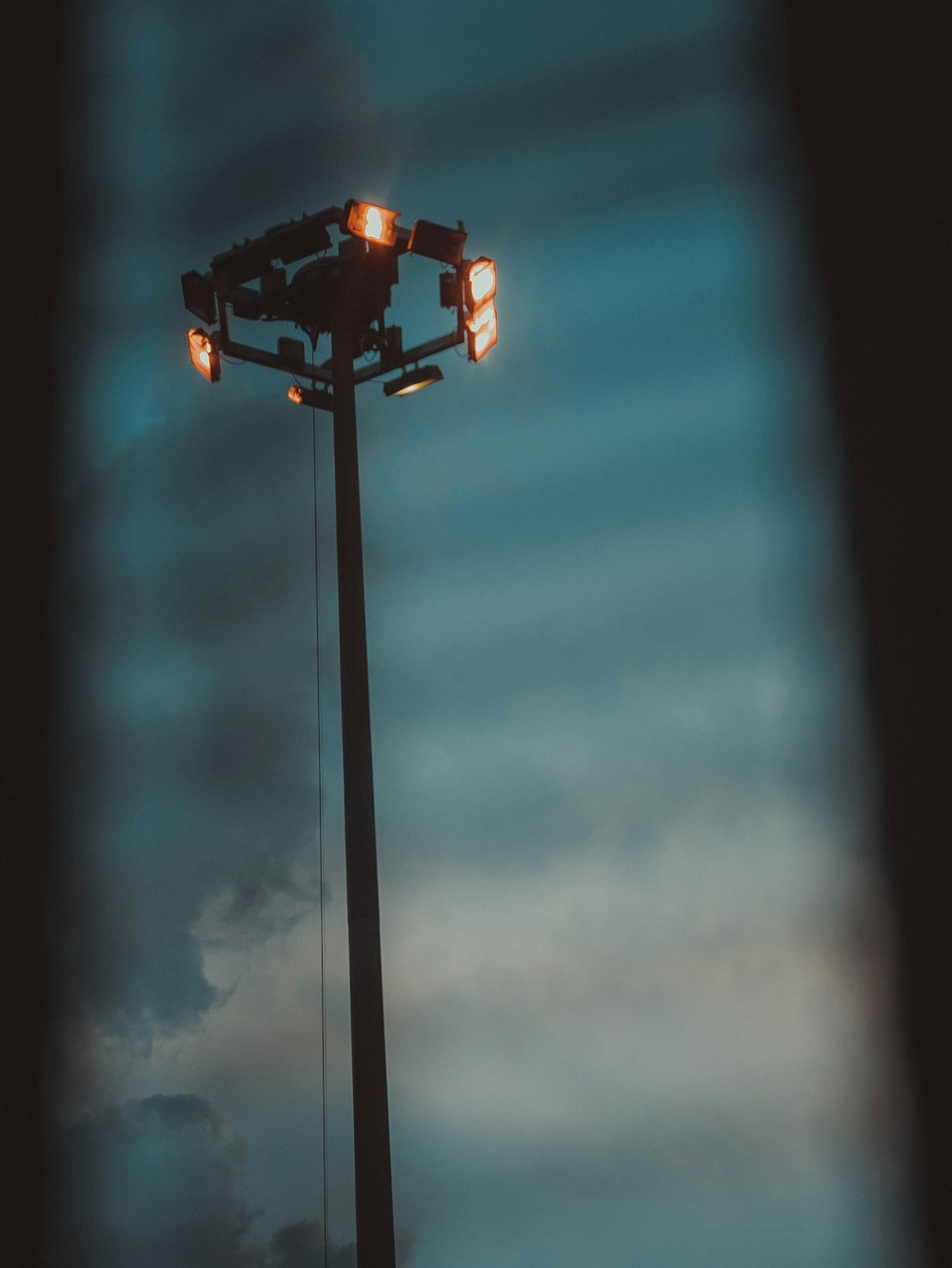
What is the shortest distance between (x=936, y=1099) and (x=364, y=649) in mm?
4219

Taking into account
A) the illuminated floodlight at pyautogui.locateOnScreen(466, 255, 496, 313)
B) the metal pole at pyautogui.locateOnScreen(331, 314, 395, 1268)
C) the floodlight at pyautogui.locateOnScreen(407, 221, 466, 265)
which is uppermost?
the floodlight at pyautogui.locateOnScreen(407, 221, 466, 265)

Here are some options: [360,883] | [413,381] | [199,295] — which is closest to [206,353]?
[199,295]

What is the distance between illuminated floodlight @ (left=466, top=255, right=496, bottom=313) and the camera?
7.11m

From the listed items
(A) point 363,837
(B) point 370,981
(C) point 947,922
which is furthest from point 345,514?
(C) point 947,922

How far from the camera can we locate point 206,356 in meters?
7.34

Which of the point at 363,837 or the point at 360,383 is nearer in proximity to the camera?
the point at 363,837

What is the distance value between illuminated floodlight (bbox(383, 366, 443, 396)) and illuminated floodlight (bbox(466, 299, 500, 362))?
44 centimetres

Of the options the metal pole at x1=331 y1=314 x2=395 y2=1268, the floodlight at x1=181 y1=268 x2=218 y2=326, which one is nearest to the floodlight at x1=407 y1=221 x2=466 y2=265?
the metal pole at x1=331 y1=314 x2=395 y2=1268

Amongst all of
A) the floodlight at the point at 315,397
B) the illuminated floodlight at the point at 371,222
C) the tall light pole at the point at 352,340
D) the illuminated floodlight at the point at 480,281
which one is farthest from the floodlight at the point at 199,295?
the illuminated floodlight at the point at 480,281

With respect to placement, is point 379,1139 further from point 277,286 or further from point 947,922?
point 277,286

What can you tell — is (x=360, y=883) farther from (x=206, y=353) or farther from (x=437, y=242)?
(x=437, y=242)

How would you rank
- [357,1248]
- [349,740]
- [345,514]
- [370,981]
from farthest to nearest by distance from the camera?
[345,514]
[349,740]
[370,981]
[357,1248]

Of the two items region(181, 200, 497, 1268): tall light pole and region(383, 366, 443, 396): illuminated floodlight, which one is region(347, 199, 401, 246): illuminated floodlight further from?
region(383, 366, 443, 396): illuminated floodlight

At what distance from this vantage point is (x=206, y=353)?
7.33m
